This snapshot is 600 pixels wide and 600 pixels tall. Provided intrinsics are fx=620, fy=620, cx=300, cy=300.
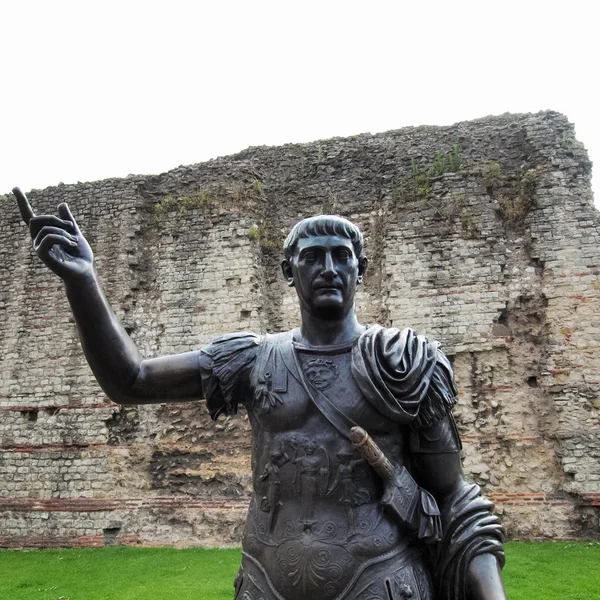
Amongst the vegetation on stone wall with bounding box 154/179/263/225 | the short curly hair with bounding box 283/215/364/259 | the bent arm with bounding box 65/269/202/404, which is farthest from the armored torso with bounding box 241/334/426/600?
the vegetation on stone wall with bounding box 154/179/263/225

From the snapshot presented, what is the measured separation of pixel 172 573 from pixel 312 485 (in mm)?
7414

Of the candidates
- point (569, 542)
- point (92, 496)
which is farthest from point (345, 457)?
point (92, 496)

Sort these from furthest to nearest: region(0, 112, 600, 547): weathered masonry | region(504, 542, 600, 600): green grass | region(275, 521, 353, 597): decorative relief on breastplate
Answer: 1. region(0, 112, 600, 547): weathered masonry
2. region(504, 542, 600, 600): green grass
3. region(275, 521, 353, 597): decorative relief on breastplate

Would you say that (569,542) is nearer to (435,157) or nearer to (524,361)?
(524,361)

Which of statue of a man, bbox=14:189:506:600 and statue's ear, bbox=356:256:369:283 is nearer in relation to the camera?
statue of a man, bbox=14:189:506:600

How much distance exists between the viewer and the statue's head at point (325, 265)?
1.92m

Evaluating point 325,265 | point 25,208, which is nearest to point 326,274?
point 325,265

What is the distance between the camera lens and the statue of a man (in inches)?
67.4

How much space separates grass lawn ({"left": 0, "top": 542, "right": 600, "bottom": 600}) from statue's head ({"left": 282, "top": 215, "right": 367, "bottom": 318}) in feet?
18.3

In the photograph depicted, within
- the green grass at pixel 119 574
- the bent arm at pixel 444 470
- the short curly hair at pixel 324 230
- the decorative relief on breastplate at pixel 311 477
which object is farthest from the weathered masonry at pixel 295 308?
the decorative relief on breastplate at pixel 311 477

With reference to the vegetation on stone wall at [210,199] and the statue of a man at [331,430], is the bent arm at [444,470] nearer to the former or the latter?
the statue of a man at [331,430]

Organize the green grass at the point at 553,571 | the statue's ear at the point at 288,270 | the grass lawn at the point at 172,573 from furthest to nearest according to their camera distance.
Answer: the grass lawn at the point at 172,573 < the green grass at the point at 553,571 < the statue's ear at the point at 288,270

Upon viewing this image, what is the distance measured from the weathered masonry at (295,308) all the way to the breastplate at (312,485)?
8690mm

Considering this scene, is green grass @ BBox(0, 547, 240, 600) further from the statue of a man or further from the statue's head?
the statue's head
